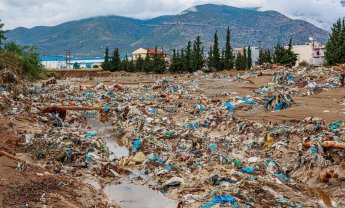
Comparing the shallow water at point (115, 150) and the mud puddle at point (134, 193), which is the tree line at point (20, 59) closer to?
the shallow water at point (115, 150)

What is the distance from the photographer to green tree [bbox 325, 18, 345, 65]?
43125mm

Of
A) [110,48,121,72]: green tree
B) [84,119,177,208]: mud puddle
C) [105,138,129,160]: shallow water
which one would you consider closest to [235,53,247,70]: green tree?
[110,48,121,72]: green tree

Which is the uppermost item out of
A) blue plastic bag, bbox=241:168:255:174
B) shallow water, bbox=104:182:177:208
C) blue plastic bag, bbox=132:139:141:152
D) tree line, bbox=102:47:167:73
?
tree line, bbox=102:47:167:73

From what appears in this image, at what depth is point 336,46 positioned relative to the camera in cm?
4378

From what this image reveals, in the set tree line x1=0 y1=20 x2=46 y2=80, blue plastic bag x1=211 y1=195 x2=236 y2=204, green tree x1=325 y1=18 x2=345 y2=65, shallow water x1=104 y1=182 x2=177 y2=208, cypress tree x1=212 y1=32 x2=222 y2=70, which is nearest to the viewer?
blue plastic bag x1=211 y1=195 x2=236 y2=204

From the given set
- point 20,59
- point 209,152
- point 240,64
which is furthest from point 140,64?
point 209,152

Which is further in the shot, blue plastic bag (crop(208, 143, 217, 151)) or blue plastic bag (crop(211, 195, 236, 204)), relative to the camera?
blue plastic bag (crop(208, 143, 217, 151))

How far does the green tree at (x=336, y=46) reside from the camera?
141 ft

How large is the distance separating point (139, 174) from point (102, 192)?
68.2 inches

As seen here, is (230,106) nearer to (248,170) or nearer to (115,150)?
(115,150)

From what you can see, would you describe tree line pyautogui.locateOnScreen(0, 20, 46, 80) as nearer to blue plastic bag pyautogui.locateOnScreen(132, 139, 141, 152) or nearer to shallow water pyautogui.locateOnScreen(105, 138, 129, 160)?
shallow water pyautogui.locateOnScreen(105, 138, 129, 160)

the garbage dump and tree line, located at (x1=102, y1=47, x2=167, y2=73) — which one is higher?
tree line, located at (x1=102, y1=47, x2=167, y2=73)

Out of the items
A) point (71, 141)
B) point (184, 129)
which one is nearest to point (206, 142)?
point (184, 129)

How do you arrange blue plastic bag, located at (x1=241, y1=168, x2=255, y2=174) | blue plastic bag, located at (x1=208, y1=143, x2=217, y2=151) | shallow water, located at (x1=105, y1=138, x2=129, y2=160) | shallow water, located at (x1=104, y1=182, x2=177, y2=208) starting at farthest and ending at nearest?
shallow water, located at (x1=105, y1=138, x2=129, y2=160) < blue plastic bag, located at (x1=208, y1=143, x2=217, y2=151) < blue plastic bag, located at (x1=241, y1=168, x2=255, y2=174) < shallow water, located at (x1=104, y1=182, x2=177, y2=208)
